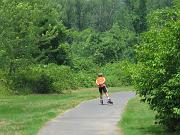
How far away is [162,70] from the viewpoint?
14.0 m

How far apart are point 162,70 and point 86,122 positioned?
17.9ft

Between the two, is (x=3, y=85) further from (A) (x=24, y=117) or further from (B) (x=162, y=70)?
(B) (x=162, y=70)

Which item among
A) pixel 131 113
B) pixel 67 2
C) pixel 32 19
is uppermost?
pixel 67 2

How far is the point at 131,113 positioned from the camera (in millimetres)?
22016

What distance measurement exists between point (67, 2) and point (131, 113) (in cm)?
7923

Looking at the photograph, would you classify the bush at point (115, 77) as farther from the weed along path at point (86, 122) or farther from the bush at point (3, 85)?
the weed along path at point (86, 122)

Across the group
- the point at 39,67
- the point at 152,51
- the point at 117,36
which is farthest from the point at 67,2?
the point at 152,51

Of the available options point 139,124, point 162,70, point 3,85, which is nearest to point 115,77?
point 3,85

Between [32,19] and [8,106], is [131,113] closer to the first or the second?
[8,106]

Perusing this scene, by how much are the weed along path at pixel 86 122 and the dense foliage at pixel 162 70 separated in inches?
67.0

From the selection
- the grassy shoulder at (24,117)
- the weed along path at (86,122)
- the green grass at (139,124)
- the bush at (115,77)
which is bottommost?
the green grass at (139,124)

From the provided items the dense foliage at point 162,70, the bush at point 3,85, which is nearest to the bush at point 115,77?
the bush at point 3,85

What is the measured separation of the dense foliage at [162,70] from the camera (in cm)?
1391

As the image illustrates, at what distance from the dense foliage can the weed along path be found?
170 centimetres
